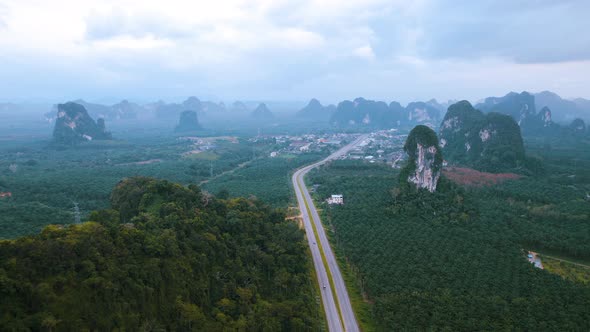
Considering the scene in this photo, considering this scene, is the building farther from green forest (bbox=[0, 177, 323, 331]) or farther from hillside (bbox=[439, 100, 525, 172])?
hillside (bbox=[439, 100, 525, 172])

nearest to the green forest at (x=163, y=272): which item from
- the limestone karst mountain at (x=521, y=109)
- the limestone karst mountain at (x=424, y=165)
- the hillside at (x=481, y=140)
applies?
the limestone karst mountain at (x=424, y=165)

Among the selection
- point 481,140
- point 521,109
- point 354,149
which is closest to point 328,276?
point 481,140

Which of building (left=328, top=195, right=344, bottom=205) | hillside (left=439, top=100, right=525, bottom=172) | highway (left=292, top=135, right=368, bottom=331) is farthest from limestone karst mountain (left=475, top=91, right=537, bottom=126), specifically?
highway (left=292, top=135, right=368, bottom=331)

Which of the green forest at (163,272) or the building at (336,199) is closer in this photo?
the green forest at (163,272)

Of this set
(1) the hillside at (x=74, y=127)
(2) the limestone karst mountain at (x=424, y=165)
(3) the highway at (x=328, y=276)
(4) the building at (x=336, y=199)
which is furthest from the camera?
(1) the hillside at (x=74, y=127)

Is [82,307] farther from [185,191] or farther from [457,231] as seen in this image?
[457,231]

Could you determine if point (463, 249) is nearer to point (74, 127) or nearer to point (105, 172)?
point (105, 172)

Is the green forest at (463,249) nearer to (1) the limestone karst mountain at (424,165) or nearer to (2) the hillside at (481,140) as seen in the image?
(1) the limestone karst mountain at (424,165)
